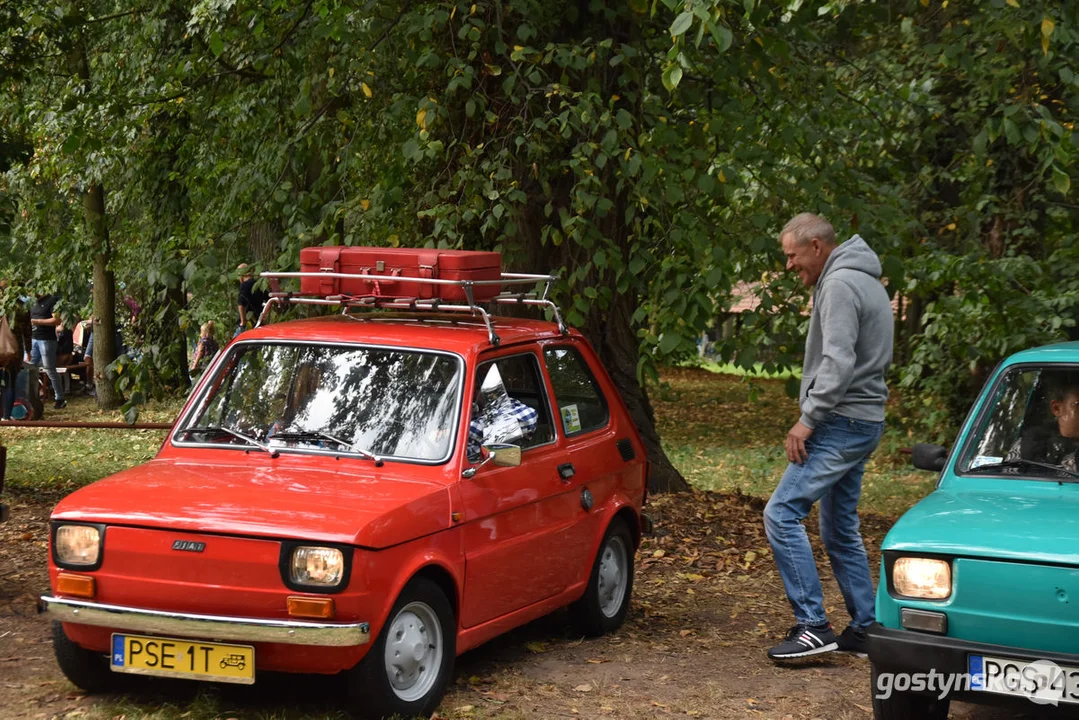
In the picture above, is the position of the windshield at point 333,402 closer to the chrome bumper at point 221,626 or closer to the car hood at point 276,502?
the car hood at point 276,502

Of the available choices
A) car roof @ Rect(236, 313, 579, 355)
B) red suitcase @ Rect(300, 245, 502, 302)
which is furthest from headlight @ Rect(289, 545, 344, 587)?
red suitcase @ Rect(300, 245, 502, 302)

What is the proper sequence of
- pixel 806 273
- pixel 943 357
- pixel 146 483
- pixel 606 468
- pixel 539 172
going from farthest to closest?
pixel 943 357 < pixel 539 172 < pixel 606 468 < pixel 806 273 < pixel 146 483

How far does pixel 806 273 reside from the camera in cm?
712

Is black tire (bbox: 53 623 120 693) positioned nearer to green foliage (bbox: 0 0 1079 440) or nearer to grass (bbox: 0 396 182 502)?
green foliage (bbox: 0 0 1079 440)

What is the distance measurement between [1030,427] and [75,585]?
429 centimetres

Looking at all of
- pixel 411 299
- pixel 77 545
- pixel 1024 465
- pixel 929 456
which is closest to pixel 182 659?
pixel 77 545

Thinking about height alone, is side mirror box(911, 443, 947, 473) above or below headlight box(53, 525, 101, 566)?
above

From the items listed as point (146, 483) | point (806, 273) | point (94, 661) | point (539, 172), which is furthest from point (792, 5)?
point (94, 661)

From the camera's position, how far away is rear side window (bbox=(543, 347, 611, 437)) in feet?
24.6

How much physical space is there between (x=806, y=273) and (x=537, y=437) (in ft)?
5.37

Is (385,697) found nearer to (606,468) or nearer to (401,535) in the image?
(401,535)

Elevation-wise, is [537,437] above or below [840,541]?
above

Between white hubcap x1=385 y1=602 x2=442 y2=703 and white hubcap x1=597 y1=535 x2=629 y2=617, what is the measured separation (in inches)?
71.7

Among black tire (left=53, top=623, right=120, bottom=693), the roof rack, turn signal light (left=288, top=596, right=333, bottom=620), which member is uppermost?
the roof rack
